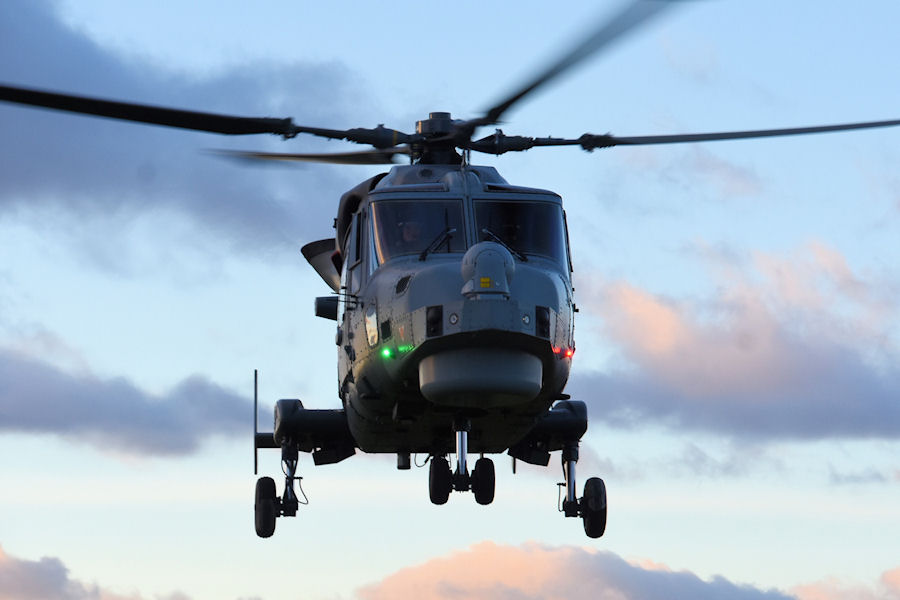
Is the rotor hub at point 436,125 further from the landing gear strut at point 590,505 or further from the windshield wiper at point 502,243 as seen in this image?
the landing gear strut at point 590,505

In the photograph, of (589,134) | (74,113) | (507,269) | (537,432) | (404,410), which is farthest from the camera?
(537,432)

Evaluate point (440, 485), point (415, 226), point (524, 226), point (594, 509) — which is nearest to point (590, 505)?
point (594, 509)

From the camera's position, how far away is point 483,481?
2919 cm

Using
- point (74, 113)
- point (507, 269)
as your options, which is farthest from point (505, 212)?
point (74, 113)

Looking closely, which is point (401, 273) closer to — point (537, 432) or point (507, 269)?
point (507, 269)

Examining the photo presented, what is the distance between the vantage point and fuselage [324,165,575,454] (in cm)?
2609

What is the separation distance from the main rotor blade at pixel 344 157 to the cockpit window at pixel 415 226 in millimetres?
2232

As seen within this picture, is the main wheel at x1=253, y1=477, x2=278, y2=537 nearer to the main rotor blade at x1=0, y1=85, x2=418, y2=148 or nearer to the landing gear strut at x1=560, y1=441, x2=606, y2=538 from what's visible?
the landing gear strut at x1=560, y1=441, x2=606, y2=538

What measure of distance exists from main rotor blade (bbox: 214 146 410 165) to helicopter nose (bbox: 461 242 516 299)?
5600 mm

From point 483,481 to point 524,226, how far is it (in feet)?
14.9

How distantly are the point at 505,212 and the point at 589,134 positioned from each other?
2525 millimetres

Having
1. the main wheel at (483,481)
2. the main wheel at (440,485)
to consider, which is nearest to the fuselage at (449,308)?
the main wheel at (483,481)

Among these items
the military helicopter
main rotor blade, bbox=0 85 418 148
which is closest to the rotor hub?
the military helicopter

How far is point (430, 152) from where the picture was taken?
3177cm
